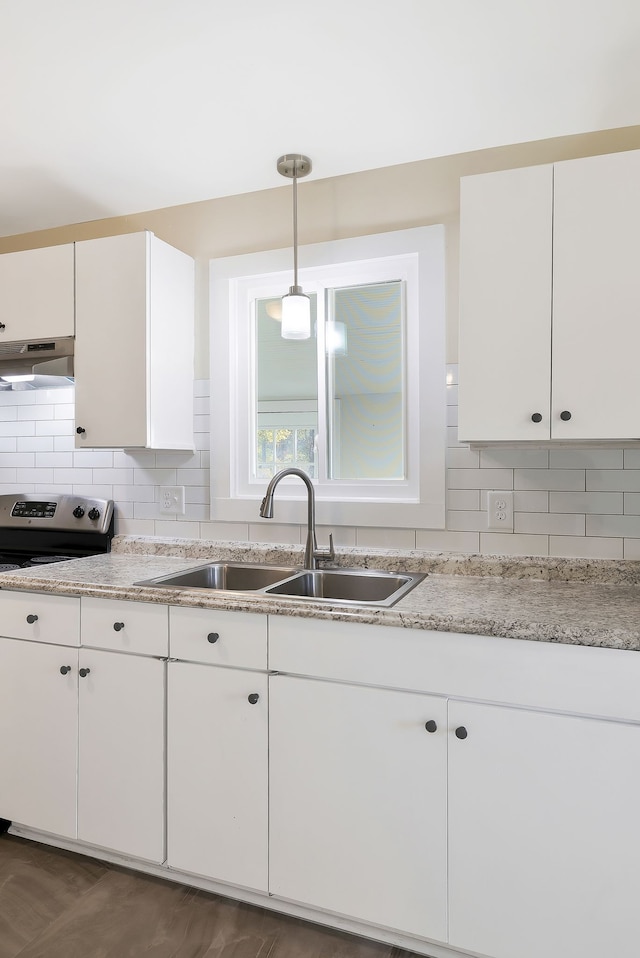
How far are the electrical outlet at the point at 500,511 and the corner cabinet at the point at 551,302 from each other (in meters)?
0.38

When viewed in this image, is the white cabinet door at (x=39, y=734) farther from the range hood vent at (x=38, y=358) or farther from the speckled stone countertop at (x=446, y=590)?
the range hood vent at (x=38, y=358)

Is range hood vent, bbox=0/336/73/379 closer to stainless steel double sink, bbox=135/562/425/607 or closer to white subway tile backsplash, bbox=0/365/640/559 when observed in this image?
white subway tile backsplash, bbox=0/365/640/559

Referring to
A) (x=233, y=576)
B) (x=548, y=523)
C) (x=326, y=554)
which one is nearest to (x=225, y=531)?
(x=233, y=576)

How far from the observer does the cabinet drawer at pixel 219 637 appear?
1.72 m

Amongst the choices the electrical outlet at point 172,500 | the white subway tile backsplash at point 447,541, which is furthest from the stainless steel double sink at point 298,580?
the electrical outlet at point 172,500

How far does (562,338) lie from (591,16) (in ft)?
2.51

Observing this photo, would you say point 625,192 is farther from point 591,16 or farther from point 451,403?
point 451,403

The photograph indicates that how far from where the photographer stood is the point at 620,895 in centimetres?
140

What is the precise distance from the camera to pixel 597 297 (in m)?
1.69

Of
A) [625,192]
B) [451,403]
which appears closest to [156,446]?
[451,403]

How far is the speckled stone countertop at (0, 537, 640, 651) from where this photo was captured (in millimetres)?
1487

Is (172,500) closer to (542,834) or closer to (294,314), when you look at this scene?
(294,314)

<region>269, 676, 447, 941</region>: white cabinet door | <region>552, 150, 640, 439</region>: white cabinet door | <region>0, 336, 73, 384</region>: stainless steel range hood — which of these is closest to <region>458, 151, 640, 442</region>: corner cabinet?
<region>552, 150, 640, 439</region>: white cabinet door

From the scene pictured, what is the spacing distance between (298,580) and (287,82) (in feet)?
5.01
